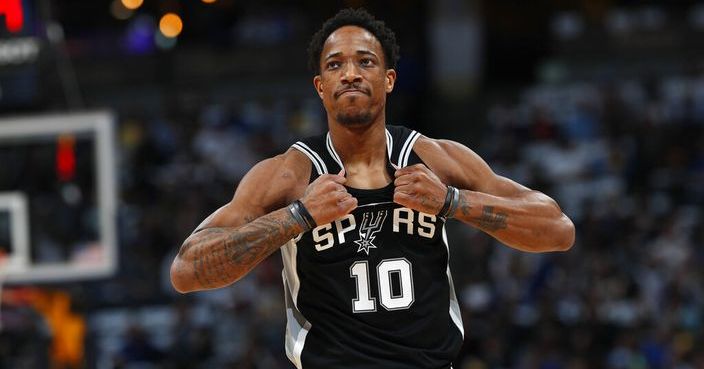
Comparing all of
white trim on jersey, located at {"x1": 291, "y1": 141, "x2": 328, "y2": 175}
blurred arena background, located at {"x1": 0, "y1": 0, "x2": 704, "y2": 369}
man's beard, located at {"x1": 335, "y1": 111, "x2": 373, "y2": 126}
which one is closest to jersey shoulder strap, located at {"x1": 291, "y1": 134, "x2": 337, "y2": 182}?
white trim on jersey, located at {"x1": 291, "y1": 141, "x2": 328, "y2": 175}

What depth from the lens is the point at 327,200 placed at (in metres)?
4.87

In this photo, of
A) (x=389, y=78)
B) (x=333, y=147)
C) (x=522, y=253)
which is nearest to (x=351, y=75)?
(x=389, y=78)

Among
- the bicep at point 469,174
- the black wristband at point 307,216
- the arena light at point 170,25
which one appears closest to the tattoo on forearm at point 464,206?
the bicep at point 469,174

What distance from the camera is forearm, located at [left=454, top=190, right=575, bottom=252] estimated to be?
16.8 feet

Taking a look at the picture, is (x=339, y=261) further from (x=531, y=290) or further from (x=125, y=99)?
(x=125, y=99)

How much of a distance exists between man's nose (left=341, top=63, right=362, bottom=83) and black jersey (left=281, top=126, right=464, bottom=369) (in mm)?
402

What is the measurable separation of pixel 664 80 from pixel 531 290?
560 cm

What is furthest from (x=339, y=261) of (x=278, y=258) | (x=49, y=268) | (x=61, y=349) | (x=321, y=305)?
(x=278, y=258)

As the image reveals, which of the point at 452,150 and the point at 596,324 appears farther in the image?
the point at 596,324

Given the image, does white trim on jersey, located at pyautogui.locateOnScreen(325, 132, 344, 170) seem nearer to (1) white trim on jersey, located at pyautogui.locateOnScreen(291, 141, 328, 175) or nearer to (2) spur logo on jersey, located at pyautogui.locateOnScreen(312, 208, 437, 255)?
(1) white trim on jersey, located at pyautogui.locateOnScreen(291, 141, 328, 175)

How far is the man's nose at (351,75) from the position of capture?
505 centimetres

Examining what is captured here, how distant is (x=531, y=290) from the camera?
15281 millimetres

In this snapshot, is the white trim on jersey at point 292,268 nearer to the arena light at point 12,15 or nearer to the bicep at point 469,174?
the bicep at point 469,174

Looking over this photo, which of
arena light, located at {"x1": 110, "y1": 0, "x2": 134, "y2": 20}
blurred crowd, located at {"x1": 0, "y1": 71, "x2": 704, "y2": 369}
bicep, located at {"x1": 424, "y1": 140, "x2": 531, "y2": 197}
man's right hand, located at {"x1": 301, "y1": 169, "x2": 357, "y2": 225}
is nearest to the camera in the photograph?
man's right hand, located at {"x1": 301, "y1": 169, "x2": 357, "y2": 225}
